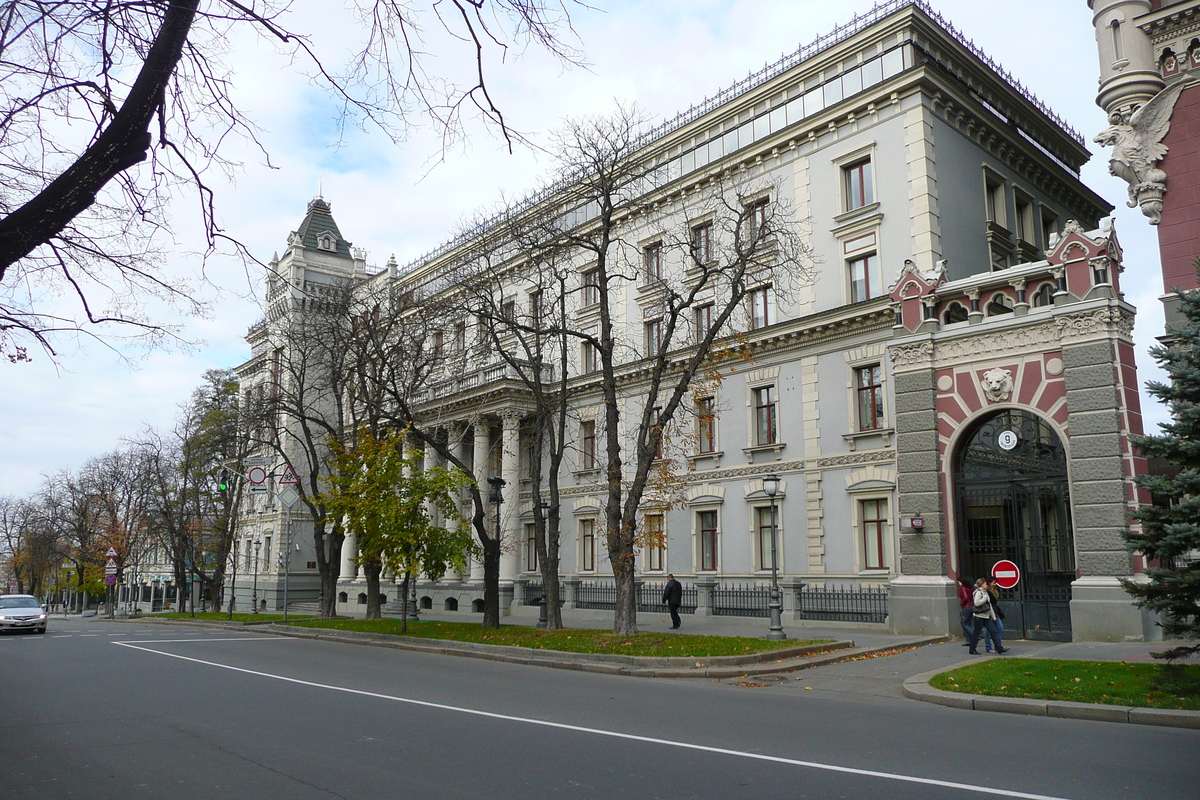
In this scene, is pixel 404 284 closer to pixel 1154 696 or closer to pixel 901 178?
pixel 901 178

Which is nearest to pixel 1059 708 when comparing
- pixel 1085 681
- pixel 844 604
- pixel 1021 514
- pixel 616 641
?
pixel 1085 681

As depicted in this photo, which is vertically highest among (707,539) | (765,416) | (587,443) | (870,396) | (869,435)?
(870,396)

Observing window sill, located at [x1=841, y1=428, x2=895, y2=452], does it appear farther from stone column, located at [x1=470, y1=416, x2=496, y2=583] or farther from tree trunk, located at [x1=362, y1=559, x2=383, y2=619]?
stone column, located at [x1=470, y1=416, x2=496, y2=583]

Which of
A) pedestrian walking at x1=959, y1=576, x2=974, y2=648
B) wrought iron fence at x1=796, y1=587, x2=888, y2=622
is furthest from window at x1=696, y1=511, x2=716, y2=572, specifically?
pedestrian walking at x1=959, y1=576, x2=974, y2=648

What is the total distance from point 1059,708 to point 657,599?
21.8 metres

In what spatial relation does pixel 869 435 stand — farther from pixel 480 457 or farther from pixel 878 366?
pixel 480 457

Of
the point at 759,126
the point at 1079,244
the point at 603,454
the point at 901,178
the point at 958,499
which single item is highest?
the point at 759,126

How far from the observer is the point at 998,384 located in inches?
818

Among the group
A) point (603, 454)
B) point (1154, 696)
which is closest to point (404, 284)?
point (603, 454)

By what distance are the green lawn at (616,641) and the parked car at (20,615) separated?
623 inches

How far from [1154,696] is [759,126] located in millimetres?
25124

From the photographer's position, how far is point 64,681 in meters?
14.8

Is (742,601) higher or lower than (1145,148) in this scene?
lower

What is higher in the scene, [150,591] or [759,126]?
[759,126]
